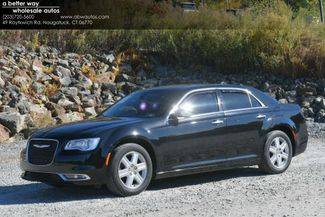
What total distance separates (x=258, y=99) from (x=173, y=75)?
12.7 metres

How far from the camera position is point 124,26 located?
24.7 m

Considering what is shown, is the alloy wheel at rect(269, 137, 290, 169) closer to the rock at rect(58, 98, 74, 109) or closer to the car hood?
the car hood

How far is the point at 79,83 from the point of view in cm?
2027

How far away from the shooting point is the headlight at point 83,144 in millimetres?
8227

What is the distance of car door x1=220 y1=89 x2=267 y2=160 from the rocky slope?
7.21 m

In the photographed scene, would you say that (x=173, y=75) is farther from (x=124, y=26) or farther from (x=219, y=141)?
(x=219, y=141)

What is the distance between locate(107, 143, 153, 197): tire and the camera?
27.0 feet

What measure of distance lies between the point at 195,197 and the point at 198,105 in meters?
1.67

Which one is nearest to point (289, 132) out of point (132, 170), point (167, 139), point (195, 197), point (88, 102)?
point (167, 139)

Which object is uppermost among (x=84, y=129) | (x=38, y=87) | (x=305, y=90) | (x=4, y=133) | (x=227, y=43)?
(x=227, y=43)

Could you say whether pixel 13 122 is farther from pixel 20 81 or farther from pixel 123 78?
pixel 123 78

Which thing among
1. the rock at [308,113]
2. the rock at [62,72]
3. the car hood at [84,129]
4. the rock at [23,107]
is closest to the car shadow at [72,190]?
the car hood at [84,129]

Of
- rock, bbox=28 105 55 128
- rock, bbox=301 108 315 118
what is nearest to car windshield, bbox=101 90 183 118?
rock, bbox=28 105 55 128

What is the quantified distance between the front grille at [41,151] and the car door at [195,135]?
1460mm
